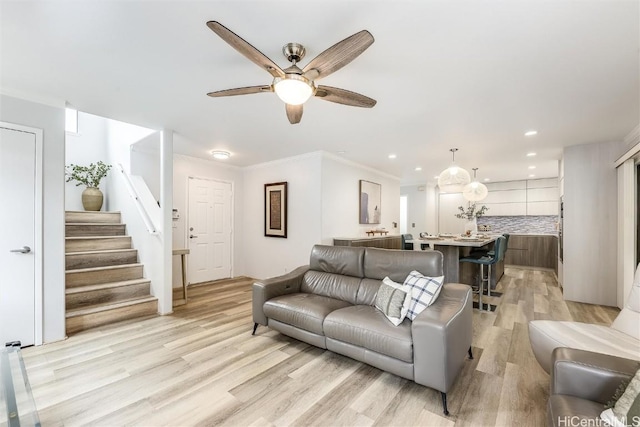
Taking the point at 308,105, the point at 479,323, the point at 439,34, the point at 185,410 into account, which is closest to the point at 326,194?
the point at 308,105

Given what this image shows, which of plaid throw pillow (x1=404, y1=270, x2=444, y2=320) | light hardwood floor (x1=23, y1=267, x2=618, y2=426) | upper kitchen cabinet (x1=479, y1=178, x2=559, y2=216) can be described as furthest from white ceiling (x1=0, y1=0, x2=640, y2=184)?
upper kitchen cabinet (x1=479, y1=178, x2=559, y2=216)

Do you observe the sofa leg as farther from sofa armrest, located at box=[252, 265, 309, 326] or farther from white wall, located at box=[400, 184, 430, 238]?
white wall, located at box=[400, 184, 430, 238]

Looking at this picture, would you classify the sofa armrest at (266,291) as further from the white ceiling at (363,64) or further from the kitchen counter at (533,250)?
the kitchen counter at (533,250)

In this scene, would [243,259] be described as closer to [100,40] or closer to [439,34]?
[100,40]

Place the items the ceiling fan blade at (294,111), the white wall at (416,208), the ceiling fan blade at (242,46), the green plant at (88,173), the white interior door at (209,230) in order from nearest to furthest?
the ceiling fan blade at (242,46)
the ceiling fan blade at (294,111)
the green plant at (88,173)
the white interior door at (209,230)
the white wall at (416,208)

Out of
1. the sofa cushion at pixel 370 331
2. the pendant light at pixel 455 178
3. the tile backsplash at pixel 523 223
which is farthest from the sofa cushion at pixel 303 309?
the tile backsplash at pixel 523 223

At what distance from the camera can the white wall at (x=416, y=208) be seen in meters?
8.85

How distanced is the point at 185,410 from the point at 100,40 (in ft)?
8.40

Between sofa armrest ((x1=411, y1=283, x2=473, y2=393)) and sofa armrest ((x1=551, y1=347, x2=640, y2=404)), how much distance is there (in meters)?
0.56

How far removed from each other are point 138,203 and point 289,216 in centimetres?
244

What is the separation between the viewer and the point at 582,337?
195cm

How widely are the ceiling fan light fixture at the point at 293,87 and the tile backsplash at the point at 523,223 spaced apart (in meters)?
7.44

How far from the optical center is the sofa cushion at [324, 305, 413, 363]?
2033 mm

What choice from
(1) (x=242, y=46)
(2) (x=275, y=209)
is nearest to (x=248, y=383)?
(1) (x=242, y=46)
